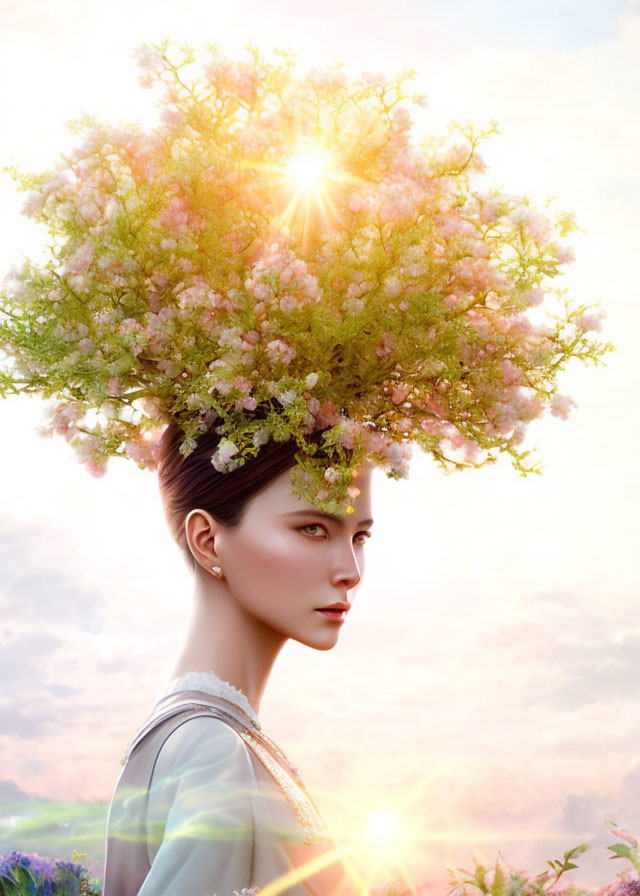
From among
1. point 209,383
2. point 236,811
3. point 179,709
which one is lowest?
point 236,811

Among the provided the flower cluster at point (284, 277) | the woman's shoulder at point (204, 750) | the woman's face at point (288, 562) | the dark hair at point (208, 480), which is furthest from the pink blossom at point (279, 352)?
the woman's shoulder at point (204, 750)

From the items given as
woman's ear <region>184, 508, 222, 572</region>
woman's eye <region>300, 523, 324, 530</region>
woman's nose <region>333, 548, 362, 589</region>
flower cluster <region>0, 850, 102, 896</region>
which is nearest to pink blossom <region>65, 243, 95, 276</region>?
woman's ear <region>184, 508, 222, 572</region>

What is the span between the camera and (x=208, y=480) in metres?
3.87

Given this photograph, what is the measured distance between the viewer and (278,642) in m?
3.91

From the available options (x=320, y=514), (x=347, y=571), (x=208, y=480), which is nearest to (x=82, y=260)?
(x=208, y=480)

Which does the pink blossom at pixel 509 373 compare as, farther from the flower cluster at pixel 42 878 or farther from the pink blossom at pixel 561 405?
the flower cluster at pixel 42 878

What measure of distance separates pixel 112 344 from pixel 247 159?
0.85m

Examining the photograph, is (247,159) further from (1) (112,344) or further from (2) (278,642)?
(2) (278,642)

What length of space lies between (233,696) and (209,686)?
4.0 inches

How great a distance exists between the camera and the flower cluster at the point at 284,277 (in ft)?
12.2

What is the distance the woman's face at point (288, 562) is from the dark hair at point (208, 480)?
1.7 inches

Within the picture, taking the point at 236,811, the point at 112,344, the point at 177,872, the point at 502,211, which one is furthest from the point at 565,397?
the point at 177,872

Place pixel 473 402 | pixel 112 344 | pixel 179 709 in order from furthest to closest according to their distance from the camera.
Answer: pixel 473 402 < pixel 112 344 < pixel 179 709

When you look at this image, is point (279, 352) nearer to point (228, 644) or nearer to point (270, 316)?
point (270, 316)
